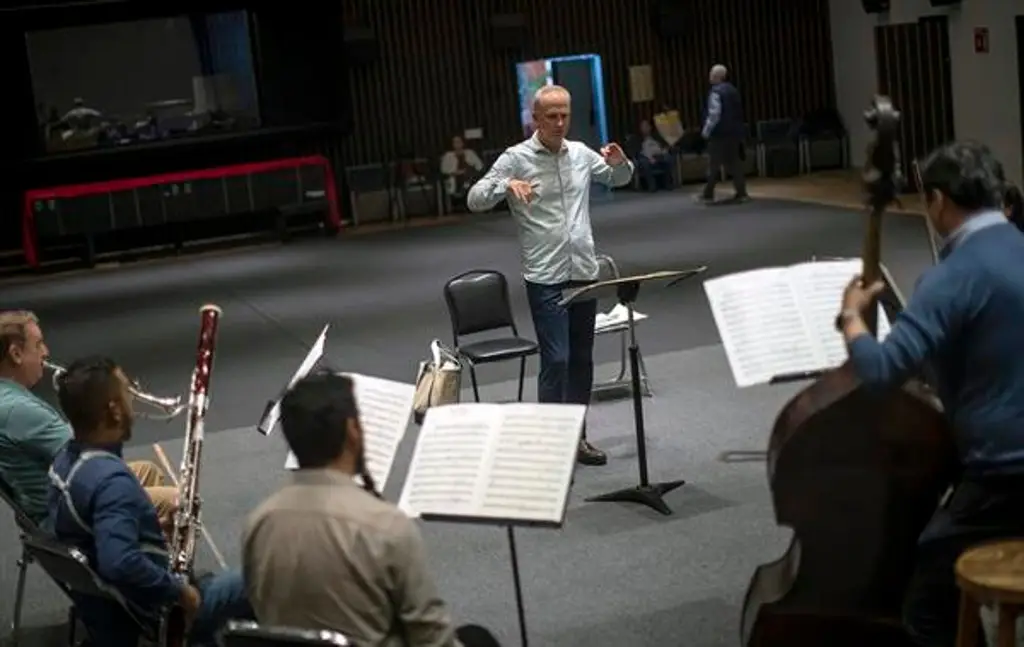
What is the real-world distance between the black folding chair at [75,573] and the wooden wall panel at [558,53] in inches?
537

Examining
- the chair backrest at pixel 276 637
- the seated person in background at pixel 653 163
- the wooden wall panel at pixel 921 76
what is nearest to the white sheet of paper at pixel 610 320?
the chair backrest at pixel 276 637

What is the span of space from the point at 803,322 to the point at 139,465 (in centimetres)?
246

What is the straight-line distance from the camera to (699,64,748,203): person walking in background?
1553 centimetres

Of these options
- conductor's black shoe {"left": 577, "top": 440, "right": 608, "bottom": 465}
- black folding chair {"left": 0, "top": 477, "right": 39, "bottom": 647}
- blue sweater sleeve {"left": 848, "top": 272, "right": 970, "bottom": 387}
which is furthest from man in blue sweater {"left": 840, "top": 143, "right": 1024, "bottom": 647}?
conductor's black shoe {"left": 577, "top": 440, "right": 608, "bottom": 465}

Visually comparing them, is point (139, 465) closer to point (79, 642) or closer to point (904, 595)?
point (79, 642)

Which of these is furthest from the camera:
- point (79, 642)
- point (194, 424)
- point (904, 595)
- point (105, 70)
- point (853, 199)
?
point (105, 70)

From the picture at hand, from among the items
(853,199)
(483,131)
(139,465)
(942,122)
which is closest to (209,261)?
(483,131)

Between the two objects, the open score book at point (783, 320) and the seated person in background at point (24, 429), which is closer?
the open score book at point (783, 320)

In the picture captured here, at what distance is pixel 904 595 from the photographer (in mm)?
3418

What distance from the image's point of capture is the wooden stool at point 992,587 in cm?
298

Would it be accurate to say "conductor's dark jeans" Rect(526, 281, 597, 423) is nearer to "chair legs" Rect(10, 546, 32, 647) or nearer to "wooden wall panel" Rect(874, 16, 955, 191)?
"chair legs" Rect(10, 546, 32, 647)

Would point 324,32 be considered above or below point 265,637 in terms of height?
above

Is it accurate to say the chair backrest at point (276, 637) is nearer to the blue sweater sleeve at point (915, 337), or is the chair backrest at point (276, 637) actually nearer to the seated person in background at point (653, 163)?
the blue sweater sleeve at point (915, 337)

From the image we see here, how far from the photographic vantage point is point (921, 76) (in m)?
Answer: 15.0
